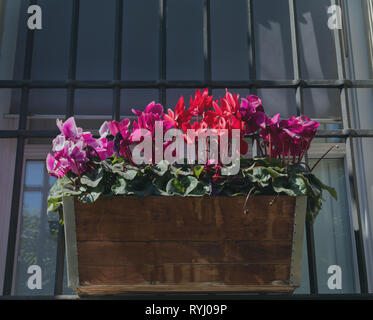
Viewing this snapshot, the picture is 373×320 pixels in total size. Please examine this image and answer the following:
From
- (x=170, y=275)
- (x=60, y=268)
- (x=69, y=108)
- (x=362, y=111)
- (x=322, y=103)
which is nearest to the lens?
(x=170, y=275)

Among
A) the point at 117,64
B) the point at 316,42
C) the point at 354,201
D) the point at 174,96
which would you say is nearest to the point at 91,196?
the point at 117,64

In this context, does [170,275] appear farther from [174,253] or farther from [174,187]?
[174,187]

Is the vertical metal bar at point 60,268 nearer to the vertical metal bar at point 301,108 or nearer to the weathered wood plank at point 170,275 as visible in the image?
the weathered wood plank at point 170,275

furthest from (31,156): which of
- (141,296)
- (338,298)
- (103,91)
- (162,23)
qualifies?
(338,298)

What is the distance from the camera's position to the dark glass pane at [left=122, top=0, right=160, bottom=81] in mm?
2234

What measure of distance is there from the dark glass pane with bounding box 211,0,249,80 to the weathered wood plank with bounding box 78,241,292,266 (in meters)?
1.08

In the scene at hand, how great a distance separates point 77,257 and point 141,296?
0.23 meters

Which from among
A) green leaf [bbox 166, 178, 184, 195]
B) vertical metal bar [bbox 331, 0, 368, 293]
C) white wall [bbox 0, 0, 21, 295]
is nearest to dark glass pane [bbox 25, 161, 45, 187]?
white wall [bbox 0, 0, 21, 295]

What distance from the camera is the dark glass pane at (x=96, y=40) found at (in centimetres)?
222

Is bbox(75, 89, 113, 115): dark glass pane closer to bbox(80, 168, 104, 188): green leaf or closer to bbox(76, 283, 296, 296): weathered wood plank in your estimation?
bbox(80, 168, 104, 188): green leaf

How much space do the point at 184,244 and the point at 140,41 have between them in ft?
4.10

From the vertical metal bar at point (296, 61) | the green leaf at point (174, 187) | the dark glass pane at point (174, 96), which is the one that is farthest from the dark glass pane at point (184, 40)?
the green leaf at point (174, 187)

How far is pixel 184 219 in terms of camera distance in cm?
134
